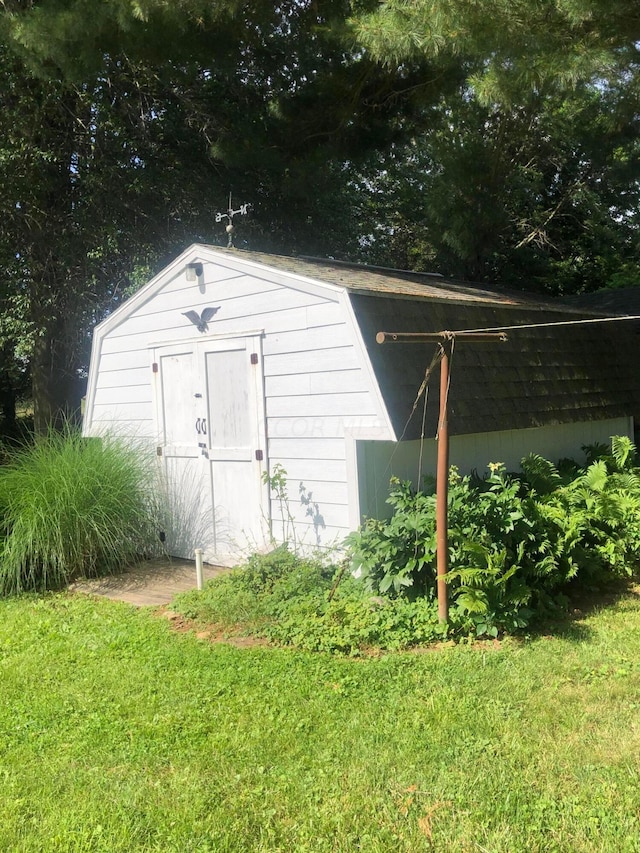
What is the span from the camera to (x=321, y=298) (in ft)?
19.1

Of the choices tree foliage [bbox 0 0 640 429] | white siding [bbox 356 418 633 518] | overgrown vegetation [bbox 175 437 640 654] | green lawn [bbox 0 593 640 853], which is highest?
tree foliage [bbox 0 0 640 429]

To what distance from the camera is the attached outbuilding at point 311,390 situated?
5.62 meters

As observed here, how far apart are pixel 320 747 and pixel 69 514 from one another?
13.0ft

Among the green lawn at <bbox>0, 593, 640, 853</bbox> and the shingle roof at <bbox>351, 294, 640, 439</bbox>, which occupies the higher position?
the shingle roof at <bbox>351, 294, 640, 439</bbox>

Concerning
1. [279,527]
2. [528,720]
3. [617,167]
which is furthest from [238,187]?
[528,720]

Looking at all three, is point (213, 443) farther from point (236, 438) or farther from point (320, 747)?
point (320, 747)

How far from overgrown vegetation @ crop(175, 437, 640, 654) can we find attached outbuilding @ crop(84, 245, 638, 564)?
0.47 m

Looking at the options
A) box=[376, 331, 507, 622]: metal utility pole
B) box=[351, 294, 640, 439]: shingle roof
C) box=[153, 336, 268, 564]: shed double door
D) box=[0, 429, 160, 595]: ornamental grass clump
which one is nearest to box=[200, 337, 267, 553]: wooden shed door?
box=[153, 336, 268, 564]: shed double door

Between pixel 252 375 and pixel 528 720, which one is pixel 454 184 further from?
pixel 528 720

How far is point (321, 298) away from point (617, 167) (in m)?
8.68

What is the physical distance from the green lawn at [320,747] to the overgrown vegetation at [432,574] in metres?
0.26

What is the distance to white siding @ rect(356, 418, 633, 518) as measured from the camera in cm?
564

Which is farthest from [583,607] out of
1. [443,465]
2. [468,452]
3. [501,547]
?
[443,465]

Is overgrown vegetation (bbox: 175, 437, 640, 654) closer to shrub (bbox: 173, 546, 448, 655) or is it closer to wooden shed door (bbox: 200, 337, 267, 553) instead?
shrub (bbox: 173, 546, 448, 655)
